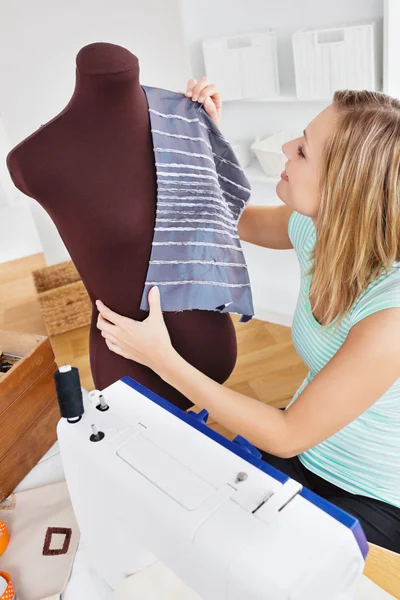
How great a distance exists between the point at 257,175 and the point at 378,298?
1.56 m

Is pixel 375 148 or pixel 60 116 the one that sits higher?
pixel 60 116

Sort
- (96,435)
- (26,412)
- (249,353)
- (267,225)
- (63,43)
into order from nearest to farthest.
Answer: (96,435), (26,412), (267,225), (249,353), (63,43)

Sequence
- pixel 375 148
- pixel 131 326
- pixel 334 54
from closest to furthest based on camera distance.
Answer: pixel 375 148 → pixel 131 326 → pixel 334 54

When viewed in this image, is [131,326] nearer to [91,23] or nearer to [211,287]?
[211,287]

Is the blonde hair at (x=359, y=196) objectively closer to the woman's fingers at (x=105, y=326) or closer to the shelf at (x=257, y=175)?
the woman's fingers at (x=105, y=326)

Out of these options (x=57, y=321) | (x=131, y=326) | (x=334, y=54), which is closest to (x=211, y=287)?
(x=131, y=326)

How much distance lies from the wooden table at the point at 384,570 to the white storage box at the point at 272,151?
5.66ft

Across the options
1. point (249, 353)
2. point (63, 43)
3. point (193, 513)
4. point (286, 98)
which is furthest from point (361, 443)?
point (63, 43)

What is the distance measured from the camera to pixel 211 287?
1.09 metres

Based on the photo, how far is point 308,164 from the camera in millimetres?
1038

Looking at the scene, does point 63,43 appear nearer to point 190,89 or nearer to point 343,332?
point 190,89

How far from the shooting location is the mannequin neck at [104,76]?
96cm

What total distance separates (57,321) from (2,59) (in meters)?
1.22

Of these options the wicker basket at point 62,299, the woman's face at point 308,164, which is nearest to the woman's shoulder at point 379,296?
the woman's face at point 308,164
